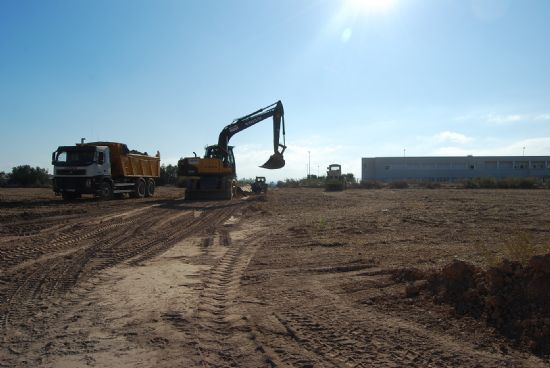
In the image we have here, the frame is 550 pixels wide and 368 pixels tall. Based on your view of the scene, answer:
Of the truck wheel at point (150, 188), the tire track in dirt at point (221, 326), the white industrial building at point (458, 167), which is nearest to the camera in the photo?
the tire track in dirt at point (221, 326)

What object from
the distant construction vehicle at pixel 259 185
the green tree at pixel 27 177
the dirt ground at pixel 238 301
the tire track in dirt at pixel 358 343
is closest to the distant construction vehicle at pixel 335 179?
the distant construction vehicle at pixel 259 185

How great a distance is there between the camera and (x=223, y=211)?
2272 centimetres

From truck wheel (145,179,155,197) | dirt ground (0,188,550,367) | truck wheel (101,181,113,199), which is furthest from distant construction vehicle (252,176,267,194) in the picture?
dirt ground (0,188,550,367)

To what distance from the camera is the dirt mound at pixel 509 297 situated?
5152 mm

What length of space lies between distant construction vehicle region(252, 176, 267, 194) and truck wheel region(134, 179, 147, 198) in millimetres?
12386

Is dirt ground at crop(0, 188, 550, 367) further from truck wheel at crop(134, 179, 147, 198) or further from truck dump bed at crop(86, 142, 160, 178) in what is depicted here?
truck wheel at crop(134, 179, 147, 198)

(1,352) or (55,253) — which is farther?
(55,253)

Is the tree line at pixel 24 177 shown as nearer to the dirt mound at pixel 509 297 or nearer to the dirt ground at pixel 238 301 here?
the dirt ground at pixel 238 301

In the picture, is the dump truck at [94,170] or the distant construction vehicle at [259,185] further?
the distant construction vehicle at [259,185]

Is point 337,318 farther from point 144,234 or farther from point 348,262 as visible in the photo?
point 144,234

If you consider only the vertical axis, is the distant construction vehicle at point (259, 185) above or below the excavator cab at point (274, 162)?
below

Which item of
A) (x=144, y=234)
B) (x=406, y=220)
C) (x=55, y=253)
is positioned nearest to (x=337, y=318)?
(x=55, y=253)

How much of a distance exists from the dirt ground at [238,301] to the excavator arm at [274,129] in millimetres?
16941

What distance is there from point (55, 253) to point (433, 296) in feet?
27.2
